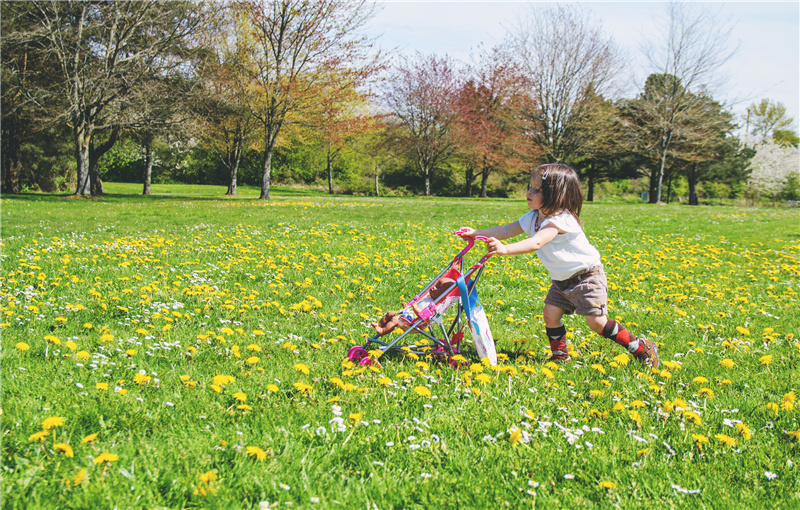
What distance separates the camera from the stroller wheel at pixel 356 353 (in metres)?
3.63

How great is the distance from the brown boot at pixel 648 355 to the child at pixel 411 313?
162 centimetres

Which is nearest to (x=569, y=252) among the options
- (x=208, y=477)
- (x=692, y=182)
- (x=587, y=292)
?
(x=587, y=292)

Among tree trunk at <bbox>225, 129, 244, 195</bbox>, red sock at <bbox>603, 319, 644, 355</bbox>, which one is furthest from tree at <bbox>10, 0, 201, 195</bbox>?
red sock at <bbox>603, 319, 644, 355</bbox>

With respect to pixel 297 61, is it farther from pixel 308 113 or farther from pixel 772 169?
pixel 772 169

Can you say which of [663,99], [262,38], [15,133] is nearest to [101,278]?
[262,38]

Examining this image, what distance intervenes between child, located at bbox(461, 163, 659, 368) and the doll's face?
0.37 meters

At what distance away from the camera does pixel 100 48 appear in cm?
2258

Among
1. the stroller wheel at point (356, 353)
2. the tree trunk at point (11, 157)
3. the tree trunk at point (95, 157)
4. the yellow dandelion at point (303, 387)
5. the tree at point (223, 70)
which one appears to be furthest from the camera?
the tree trunk at point (11, 157)

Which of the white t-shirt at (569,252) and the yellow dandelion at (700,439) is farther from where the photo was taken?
the white t-shirt at (569,252)

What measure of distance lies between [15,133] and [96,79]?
9.74 meters

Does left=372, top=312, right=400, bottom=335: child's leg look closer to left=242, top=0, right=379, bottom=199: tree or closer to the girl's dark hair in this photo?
the girl's dark hair

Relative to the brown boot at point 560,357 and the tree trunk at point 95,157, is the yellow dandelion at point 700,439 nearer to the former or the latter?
the brown boot at point 560,357

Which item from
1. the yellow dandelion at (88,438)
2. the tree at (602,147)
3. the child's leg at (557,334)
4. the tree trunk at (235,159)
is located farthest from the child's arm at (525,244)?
the tree at (602,147)

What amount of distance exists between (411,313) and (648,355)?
1.90 meters
